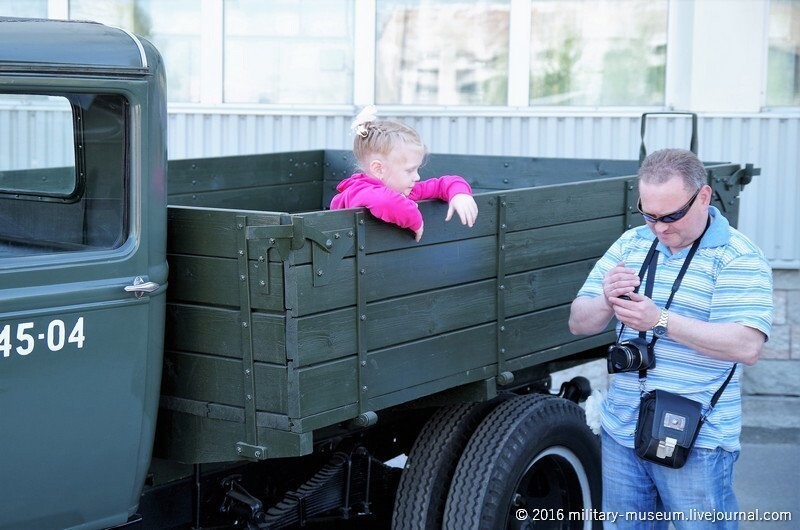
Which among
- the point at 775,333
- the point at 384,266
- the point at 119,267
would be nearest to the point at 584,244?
the point at 384,266

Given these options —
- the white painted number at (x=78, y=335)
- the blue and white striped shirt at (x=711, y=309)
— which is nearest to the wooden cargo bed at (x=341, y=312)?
the white painted number at (x=78, y=335)

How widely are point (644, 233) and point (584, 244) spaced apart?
2.51 feet

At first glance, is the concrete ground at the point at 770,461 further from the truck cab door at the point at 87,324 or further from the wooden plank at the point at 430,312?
the truck cab door at the point at 87,324

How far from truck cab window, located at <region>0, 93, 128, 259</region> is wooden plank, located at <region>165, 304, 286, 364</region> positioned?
12.1 inches

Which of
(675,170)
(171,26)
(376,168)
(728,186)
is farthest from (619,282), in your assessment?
(171,26)

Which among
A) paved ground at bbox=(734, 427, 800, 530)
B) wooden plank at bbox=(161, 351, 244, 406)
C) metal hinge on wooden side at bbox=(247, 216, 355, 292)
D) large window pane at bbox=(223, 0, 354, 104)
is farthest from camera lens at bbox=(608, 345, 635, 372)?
large window pane at bbox=(223, 0, 354, 104)

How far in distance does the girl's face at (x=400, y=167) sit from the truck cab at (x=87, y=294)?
2.59 ft

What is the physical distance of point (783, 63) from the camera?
23.8 ft

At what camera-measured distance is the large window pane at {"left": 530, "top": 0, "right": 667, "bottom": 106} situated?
754 cm

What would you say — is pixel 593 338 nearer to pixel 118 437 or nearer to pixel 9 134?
pixel 118 437

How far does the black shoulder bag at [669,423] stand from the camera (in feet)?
10.0

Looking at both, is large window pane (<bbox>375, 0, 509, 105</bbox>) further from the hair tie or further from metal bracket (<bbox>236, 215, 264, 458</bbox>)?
metal bracket (<bbox>236, 215, 264, 458</bbox>)

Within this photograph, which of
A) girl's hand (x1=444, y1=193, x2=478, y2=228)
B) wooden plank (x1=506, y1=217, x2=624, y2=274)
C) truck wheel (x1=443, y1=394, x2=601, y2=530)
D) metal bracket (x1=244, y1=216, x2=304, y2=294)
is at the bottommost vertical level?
truck wheel (x1=443, y1=394, x2=601, y2=530)

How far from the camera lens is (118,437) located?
301cm
